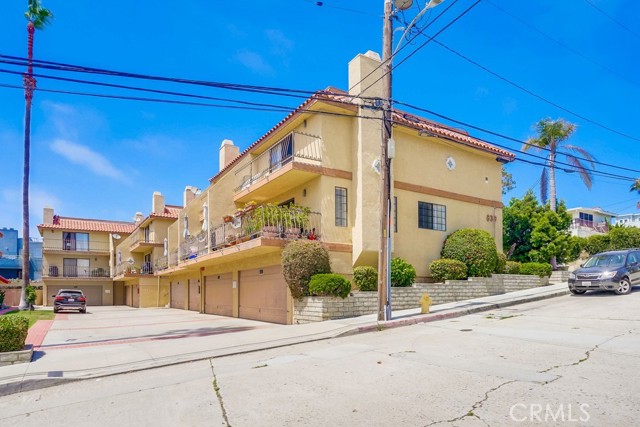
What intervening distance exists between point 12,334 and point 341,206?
1094 centimetres

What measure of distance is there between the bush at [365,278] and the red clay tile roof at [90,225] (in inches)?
1637

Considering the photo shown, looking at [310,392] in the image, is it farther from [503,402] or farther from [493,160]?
[493,160]

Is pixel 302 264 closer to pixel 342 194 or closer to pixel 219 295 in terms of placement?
pixel 342 194

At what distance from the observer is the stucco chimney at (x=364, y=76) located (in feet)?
54.4

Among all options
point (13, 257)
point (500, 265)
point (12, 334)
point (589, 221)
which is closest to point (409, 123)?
point (500, 265)

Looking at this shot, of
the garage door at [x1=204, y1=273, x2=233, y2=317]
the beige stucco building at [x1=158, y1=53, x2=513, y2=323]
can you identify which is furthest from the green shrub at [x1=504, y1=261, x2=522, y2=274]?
the garage door at [x1=204, y1=273, x2=233, y2=317]

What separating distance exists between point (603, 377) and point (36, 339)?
14.1 metres

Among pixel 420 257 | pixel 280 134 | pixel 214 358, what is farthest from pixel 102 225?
pixel 214 358

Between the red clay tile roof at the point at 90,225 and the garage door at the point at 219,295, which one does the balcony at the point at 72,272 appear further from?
the garage door at the point at 219,295

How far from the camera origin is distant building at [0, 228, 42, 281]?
59344 mm

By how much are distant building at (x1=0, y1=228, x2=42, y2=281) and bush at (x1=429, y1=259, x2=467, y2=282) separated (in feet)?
193

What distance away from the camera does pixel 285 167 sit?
16.8 metres

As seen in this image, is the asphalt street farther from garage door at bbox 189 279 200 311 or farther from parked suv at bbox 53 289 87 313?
parked suv at bbox 53 289 87 313

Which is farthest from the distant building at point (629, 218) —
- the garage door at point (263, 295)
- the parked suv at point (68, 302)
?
the parked suv at point (68, 302)
